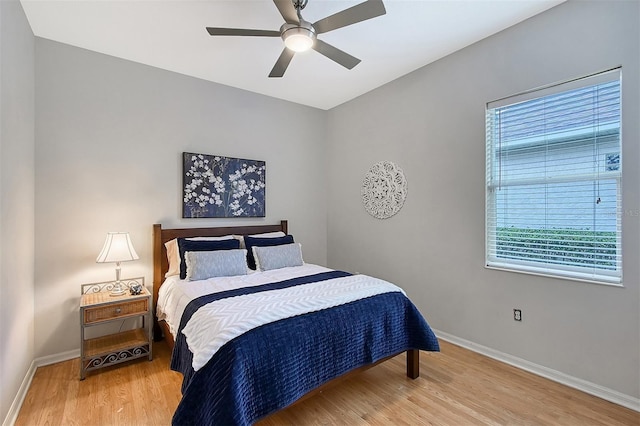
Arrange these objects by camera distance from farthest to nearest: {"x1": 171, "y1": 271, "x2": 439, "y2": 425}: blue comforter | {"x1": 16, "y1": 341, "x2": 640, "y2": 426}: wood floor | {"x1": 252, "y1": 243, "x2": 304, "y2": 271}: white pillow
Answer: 1. {"x1": 252, "y1": 243, "x2": 304, "y2": 271}: white pillow
2. {"x1": 16, "y1": 341, "x2": 640, "y2": 426}: wood floor
3. {"x1": 171, "y1": 271, "x2": 439, "y2": 425}: blue comforter

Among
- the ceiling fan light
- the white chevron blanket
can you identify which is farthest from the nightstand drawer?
the ceiling fan light

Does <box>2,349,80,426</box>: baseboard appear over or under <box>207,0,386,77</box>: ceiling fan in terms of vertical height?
under

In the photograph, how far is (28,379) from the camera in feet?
7.82

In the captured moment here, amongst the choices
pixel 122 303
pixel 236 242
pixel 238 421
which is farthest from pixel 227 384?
pixel 236 242

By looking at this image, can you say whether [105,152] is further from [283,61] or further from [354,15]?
[354,15]

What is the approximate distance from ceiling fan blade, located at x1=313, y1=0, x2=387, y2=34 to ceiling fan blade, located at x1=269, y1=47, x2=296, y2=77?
34 centimetres

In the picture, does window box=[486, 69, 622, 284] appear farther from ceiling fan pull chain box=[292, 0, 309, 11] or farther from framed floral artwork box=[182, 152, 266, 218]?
framed floral artwork box=[182, 152, 266, 218]

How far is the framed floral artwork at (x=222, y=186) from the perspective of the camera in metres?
3.40

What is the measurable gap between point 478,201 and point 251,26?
254cm

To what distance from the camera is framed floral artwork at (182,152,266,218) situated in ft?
11.2

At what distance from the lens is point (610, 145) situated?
2176 mm

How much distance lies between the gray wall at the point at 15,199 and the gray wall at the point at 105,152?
135 millimetres

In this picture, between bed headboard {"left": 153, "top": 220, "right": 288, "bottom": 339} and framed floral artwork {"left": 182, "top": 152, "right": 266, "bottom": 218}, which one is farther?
framed floral artwork {"left": 182, "top": 152, "right": 266, "bottom": 218}

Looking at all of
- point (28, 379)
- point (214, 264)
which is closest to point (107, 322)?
point (28, 379)
